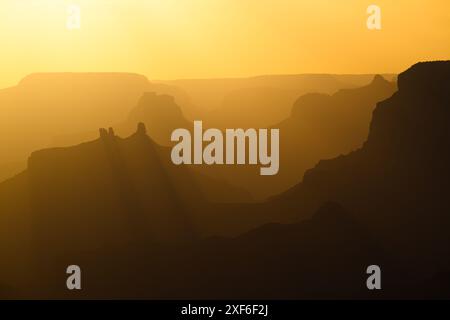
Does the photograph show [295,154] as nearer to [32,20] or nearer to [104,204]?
[104,204]

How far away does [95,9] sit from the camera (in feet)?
7.01

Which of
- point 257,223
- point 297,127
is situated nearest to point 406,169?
point 297,127

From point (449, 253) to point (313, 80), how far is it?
0.97m

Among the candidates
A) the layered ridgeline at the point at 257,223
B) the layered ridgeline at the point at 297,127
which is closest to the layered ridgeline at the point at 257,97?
the layered ridgeline at the point at 297,127

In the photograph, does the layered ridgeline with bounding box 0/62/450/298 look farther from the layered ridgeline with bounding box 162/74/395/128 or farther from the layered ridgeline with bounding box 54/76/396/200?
the layered ridgeline with bounding box 162/74/395/128

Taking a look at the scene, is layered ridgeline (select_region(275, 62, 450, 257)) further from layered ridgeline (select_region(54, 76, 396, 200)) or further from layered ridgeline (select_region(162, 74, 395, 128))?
layered ridgeline (select_region(162, 74, 395, 128))

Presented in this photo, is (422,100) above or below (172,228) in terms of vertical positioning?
above

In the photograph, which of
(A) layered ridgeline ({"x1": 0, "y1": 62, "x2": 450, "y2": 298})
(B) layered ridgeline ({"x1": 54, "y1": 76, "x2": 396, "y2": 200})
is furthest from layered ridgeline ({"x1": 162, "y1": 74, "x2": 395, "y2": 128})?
(A) layered ridgeline ({"x1": 0, "y1": 62, "x2": 450, "y2": 298})

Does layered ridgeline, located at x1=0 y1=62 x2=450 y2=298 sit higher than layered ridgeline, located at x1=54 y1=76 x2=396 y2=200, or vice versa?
layered ridgeline, located at x1=54 y1=76 x2=396 y2=200

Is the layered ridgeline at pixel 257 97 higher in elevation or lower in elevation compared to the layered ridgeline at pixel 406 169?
higher

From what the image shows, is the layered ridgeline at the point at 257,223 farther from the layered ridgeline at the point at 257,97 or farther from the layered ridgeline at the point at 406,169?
the layered ridgeline at the point at 257,97

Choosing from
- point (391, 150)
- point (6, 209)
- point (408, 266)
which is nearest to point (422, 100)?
point (391, 150)

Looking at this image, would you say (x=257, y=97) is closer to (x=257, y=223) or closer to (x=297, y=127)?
(x=297, y=127)

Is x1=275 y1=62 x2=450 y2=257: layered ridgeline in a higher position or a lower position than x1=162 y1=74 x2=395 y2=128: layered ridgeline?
lower
